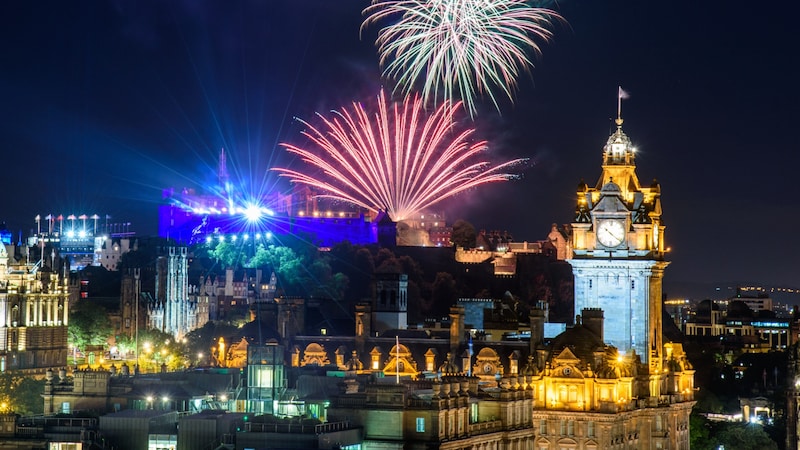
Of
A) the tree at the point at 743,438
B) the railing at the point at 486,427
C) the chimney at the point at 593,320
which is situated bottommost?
the tree at the point at 743,438

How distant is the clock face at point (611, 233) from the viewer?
428 ft

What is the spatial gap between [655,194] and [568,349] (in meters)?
15.6

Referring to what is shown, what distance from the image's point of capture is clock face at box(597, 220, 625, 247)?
13050 cm

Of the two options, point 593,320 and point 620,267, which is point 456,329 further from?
point 620,267

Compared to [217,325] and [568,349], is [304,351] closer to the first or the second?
[568,349]

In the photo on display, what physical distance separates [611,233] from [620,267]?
216cm

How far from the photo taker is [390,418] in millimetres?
97312

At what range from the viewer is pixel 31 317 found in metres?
172

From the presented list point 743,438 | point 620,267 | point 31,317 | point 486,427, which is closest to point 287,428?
point 486,427

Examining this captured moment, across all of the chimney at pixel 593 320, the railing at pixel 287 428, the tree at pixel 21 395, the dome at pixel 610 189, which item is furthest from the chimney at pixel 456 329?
the railing at pixel 287 428

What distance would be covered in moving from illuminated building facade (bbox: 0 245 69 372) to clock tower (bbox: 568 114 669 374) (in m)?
51.8

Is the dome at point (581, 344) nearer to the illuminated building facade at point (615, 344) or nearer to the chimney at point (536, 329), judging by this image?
the illuminated building facade at point (615, 344)

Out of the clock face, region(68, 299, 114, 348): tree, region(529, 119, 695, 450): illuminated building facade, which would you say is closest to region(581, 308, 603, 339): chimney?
region(529, 119, 695, 450): illuminated building facade

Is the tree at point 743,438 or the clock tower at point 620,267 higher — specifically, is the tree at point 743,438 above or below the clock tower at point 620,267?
below
